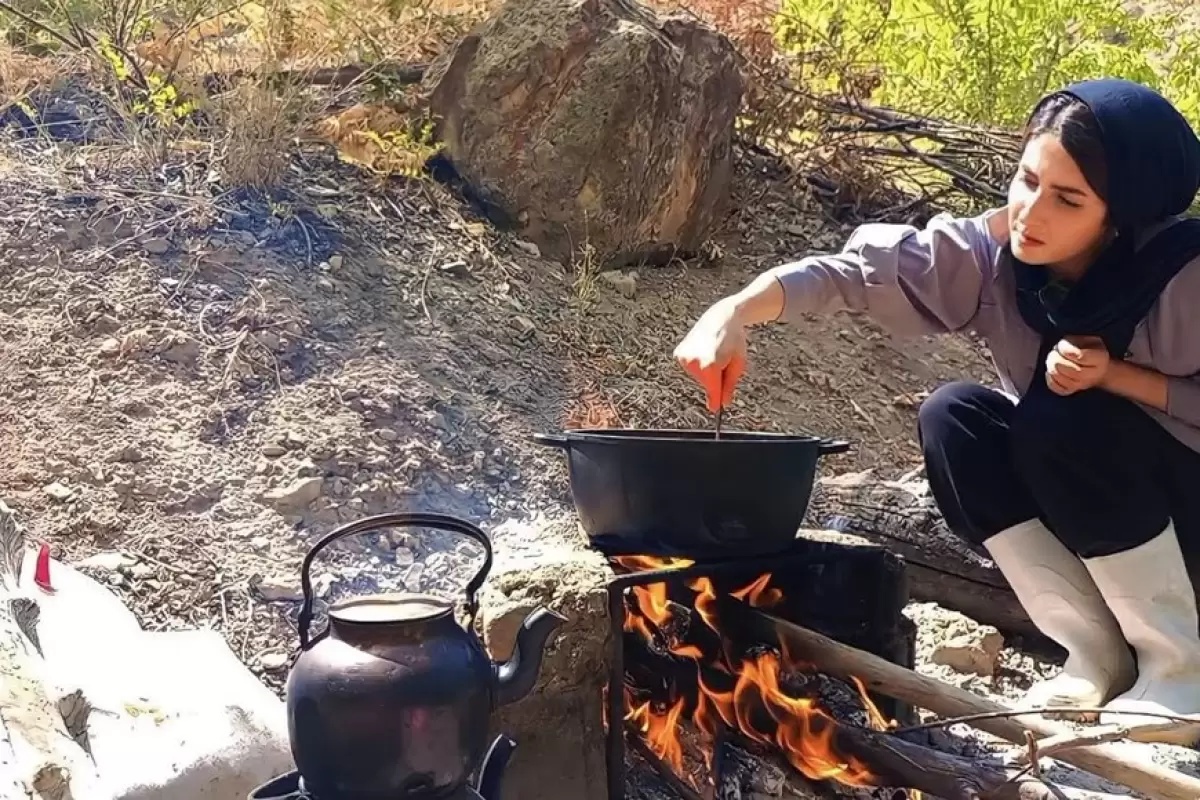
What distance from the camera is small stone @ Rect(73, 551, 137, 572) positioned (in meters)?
2.75

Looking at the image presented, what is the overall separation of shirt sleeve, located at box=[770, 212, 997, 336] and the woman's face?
153mm

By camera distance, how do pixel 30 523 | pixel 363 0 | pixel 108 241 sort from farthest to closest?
pixel 363 0 → pixel 108 241 → pixel 30 523

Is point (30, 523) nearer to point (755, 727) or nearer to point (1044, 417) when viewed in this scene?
point (755, 727)

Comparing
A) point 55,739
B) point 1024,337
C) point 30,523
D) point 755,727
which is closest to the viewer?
point 55,739

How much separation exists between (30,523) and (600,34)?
105 inches

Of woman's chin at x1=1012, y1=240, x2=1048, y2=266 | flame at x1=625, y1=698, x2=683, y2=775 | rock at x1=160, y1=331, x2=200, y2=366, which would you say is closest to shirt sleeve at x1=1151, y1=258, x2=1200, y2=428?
woman's chin at x1=1012, y1=240, x2=1048, y2=266

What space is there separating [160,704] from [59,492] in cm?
134

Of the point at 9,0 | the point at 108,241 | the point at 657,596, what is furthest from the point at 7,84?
the point at 657,596

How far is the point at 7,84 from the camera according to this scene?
4.54 metres

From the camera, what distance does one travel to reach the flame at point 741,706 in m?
2.02

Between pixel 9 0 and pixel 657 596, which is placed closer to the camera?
pixel 657 596

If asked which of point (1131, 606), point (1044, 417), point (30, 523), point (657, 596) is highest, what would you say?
point (1044, 417)

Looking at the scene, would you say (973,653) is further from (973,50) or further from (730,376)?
(973,50)

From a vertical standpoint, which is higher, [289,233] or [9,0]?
[9,0]
